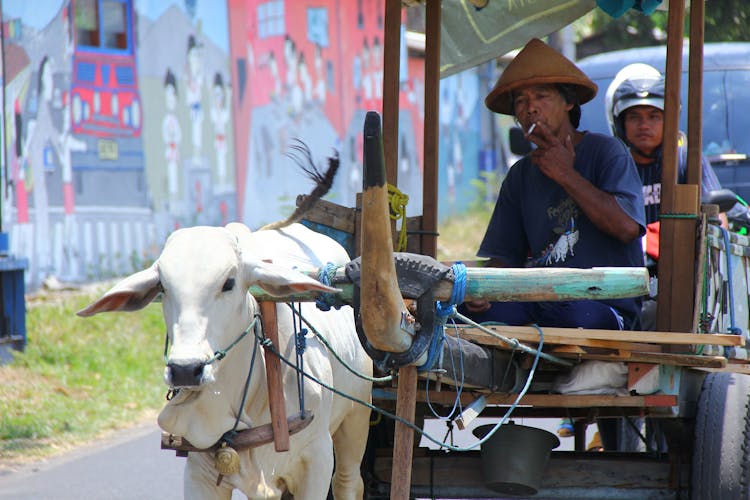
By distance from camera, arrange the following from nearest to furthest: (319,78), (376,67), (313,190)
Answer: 1. (313,190)
2. (319,78)
3. (376,67)

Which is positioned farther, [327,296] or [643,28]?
[643,28]

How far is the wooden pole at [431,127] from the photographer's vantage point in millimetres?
5219

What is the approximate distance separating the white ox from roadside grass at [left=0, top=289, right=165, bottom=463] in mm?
3448

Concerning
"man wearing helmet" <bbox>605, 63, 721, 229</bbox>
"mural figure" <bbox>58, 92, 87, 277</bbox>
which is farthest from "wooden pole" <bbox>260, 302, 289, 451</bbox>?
"mural figure" <bbox>58, 92, 87, 277</bbox>

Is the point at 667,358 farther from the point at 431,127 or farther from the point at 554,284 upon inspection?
the point at 431,127

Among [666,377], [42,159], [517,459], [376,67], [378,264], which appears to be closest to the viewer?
[378,264]

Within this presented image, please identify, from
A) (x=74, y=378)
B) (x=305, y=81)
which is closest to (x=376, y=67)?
(x=305, y=81)

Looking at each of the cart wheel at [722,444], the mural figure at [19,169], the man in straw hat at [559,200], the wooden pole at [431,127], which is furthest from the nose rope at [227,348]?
the mural figure at [19,169]

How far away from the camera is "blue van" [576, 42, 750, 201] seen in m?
7.92

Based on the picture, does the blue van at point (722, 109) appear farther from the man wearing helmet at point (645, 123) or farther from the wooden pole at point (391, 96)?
the wooden pole at point (391, 96)

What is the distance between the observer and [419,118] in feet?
62.3

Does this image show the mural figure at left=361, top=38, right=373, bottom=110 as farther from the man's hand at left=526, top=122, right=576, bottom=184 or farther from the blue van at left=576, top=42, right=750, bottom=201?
the man's hand at left=526, top=122, right=576, bottom=184

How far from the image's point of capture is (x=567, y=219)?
4.59 m

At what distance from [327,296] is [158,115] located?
9.42 meters
